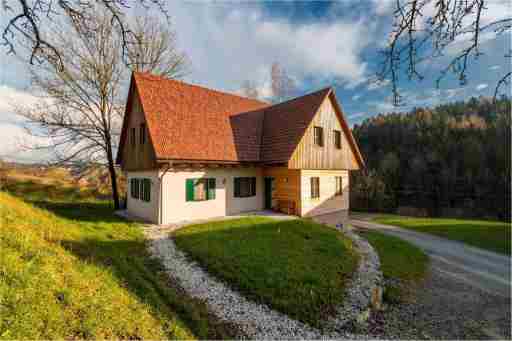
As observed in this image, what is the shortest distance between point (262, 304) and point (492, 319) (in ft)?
19.1

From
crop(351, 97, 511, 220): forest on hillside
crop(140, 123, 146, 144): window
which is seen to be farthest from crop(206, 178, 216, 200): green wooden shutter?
crop(351, 97, 511, 220): forest on hillside

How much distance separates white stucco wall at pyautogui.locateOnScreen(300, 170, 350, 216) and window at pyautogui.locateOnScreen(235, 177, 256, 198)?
10.5 ft

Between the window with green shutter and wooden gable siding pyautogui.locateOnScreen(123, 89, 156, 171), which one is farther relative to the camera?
the window with green shutter

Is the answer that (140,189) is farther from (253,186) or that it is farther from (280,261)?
(280,261)

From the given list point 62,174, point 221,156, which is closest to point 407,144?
point 221,156

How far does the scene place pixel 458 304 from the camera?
625 centimetres

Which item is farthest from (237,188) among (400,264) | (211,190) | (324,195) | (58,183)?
(58,183)

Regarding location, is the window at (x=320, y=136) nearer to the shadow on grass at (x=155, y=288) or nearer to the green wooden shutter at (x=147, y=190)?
the green wooden shutter at (x=147, y=190)

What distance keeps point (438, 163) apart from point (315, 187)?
4029 cm

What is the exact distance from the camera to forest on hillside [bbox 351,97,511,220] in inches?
1187

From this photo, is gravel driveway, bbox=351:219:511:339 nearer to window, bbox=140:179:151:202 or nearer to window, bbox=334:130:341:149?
window, bbox=334:130:341:149

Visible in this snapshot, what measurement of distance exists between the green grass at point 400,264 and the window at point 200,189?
875cm

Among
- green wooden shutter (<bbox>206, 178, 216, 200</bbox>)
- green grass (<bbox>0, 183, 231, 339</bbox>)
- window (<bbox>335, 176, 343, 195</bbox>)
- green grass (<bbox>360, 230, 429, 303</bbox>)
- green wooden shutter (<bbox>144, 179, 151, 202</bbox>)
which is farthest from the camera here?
window (<bbox>335, 176, 343, 195</bbox>)

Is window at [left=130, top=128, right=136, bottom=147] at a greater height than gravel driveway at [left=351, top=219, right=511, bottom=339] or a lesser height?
greater
